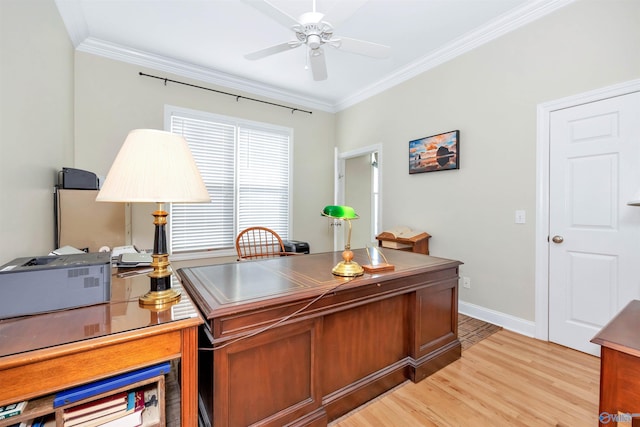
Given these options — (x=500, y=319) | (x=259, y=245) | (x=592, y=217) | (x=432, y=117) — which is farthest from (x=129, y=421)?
(x=432, y=117)

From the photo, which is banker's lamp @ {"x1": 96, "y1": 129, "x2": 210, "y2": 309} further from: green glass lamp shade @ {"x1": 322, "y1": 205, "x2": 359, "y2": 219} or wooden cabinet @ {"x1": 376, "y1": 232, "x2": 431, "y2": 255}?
wooden cabinet @ {"x1": 376, "y1": 232, "x2": 431, "y2": 255}

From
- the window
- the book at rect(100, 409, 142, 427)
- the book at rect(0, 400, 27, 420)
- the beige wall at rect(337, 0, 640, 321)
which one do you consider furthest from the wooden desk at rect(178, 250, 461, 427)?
the window

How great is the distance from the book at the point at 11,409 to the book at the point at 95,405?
113 millimetres

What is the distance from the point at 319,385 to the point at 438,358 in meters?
1.01

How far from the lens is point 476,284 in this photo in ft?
9.68

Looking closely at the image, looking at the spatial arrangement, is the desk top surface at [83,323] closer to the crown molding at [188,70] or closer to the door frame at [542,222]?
the door frame at [542,222]

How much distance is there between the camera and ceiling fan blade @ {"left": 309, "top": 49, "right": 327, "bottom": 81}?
7.11 feet

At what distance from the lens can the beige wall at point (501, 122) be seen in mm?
2172

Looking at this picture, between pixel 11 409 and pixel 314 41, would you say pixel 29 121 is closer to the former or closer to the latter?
pixel 11 409

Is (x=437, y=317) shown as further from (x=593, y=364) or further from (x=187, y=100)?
(x=187, y=100)

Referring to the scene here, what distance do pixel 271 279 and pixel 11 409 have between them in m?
0.98

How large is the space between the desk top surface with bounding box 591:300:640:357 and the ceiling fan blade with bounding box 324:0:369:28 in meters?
1.95

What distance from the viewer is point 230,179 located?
13.0 feet

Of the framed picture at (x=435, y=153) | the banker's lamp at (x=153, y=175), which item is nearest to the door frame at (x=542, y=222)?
the framed picture at (x=435, y=153)
